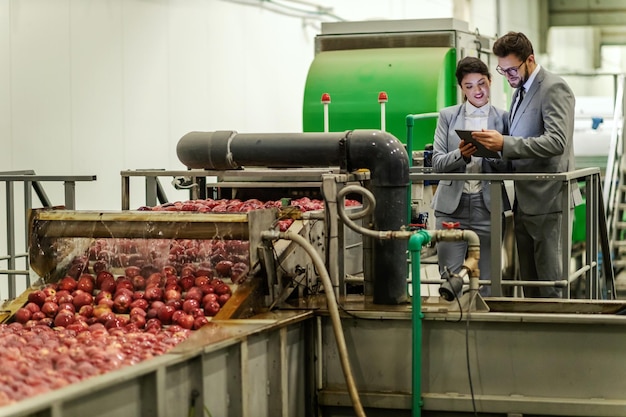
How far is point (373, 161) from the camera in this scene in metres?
5.20

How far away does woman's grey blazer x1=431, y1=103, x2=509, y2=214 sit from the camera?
20.2ft

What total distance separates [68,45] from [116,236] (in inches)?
153

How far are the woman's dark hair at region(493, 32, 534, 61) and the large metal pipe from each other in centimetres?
112

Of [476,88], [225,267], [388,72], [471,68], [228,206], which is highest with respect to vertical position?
[388,72]

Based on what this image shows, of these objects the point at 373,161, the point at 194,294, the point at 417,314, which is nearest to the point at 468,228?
the point at 373,161

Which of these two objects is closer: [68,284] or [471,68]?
[68,284]

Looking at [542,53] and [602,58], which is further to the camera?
[602,58]

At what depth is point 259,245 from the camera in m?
4.92

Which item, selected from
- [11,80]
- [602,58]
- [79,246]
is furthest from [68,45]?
[602,58]

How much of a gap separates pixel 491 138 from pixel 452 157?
1.29 feet

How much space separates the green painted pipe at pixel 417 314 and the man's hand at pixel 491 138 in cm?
128

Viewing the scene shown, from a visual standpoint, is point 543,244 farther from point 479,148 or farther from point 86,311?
point 86,311

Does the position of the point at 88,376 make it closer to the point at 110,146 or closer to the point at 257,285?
the point at 257,285

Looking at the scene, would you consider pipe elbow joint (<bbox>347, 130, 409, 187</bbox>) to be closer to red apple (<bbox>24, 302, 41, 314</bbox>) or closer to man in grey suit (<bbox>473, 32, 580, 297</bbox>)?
man in grey suit (<bbox>473, 32, 580, 297</bbox>)
